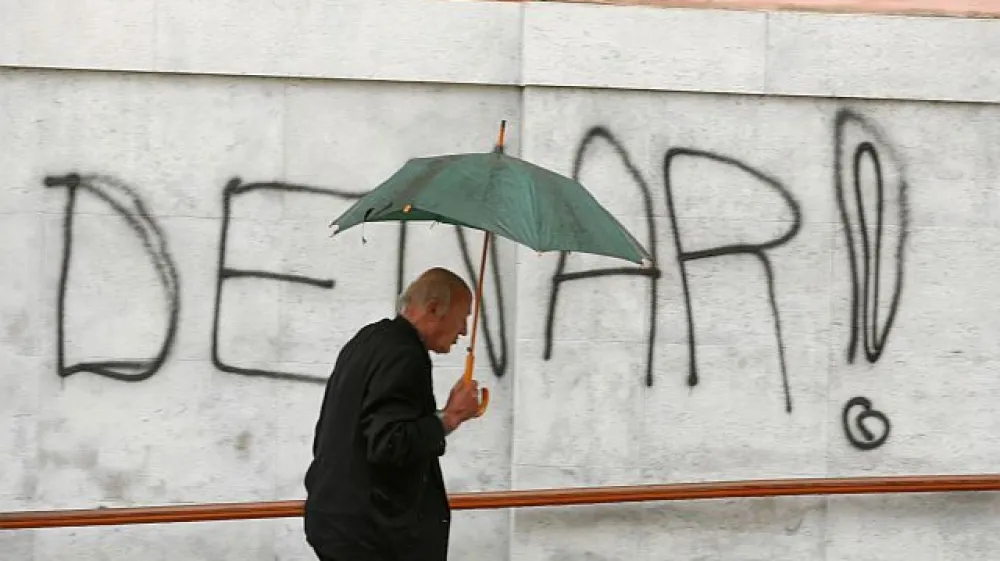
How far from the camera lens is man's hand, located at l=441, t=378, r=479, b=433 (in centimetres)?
532

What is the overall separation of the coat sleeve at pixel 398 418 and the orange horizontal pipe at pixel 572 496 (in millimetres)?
1846

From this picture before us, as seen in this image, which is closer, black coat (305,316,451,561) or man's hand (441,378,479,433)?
black coat (305,316,451,561)

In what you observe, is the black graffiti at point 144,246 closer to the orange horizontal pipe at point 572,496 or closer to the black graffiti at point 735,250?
the orange horizontal pipe at point 572,496

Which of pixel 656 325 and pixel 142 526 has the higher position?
pixel 656 325

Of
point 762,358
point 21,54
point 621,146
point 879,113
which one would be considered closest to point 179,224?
point 21,54

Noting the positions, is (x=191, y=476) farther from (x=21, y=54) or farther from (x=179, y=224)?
(x=21, y=54)

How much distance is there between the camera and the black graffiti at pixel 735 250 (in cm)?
739

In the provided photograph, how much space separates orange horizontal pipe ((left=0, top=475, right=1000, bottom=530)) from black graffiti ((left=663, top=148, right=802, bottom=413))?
39 centimetres

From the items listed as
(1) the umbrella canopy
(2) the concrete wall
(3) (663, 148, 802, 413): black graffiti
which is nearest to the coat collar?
(1) the umbrella canopy

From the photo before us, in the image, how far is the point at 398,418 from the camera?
16.9 feet

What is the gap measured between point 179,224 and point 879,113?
2857 millimetres

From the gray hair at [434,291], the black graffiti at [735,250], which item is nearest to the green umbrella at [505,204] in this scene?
the gray hair at [434,291]

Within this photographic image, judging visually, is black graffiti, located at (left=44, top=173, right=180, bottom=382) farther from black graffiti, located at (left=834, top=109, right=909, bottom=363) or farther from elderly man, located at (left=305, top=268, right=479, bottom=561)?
black graffiti, located at (left=834, top=109, right=909, bottom=363)

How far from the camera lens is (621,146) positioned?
7340mm
